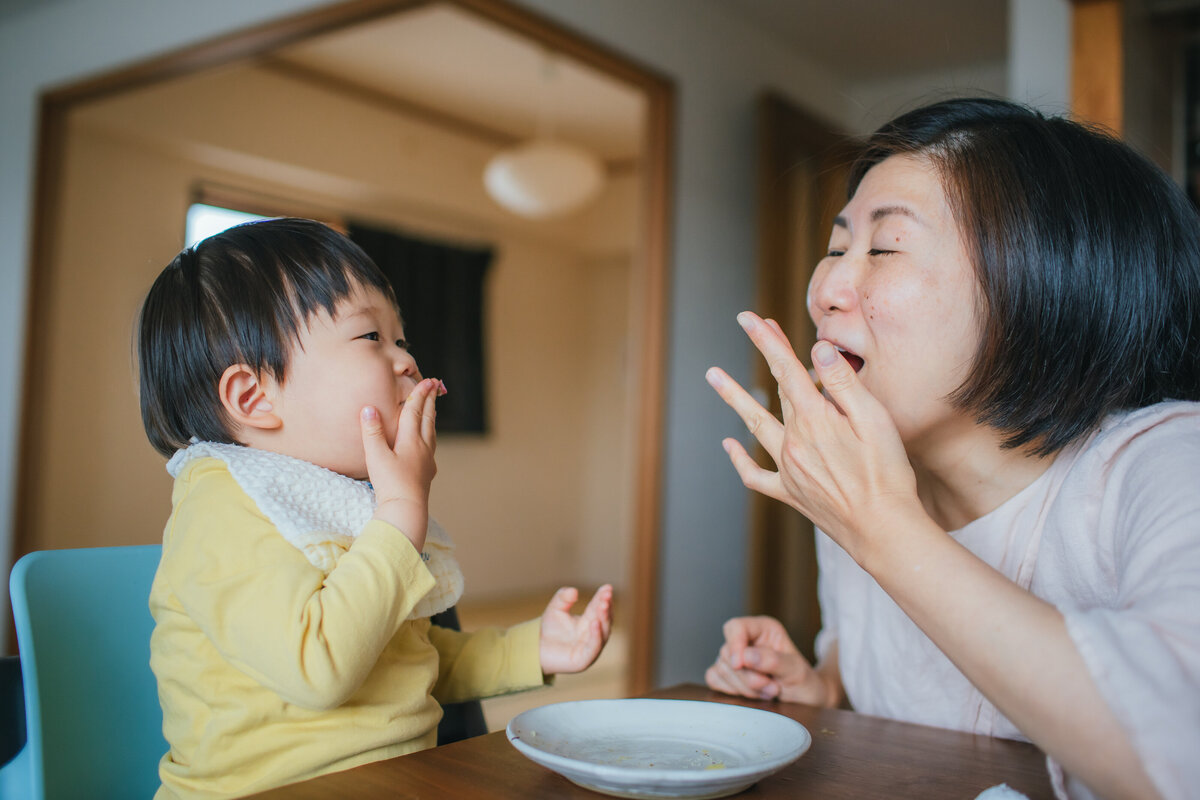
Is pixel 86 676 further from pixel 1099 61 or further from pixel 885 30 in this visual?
pixel 885 30

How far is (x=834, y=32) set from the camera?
13.3 ft

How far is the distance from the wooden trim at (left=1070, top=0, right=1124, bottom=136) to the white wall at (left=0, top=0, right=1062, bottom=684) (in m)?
1.47

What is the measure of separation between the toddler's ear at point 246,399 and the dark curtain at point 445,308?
14.6 feet

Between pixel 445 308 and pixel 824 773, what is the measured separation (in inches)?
204

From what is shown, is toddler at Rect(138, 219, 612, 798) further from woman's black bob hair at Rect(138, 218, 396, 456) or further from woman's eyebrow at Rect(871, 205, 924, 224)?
woman's eyebrow at Rect(871, 205, 924, 224)

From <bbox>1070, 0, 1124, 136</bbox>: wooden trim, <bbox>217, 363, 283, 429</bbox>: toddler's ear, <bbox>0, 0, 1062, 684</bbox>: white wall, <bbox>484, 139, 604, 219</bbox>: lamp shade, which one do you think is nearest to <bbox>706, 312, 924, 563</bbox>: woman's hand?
<bbox>217, 363, 283, 429</bbox>: toddler's ear

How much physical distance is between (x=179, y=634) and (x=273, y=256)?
1.26 feet

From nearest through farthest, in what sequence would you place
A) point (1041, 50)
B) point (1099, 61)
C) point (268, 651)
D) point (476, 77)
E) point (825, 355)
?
1. point (268, 651)
2. point (825, 355)
3. point (1099, 61)
4. point (1041, 50)
5. point (476, 77)

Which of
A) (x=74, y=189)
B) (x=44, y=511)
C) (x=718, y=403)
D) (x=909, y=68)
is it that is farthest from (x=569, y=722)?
(x=909, y=68)

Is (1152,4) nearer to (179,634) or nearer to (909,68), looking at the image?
(909,68)

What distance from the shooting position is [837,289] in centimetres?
101

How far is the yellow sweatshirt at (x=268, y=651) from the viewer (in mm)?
748

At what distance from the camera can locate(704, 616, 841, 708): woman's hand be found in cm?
113

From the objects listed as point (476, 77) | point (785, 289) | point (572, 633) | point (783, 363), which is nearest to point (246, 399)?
point (572, 633)
